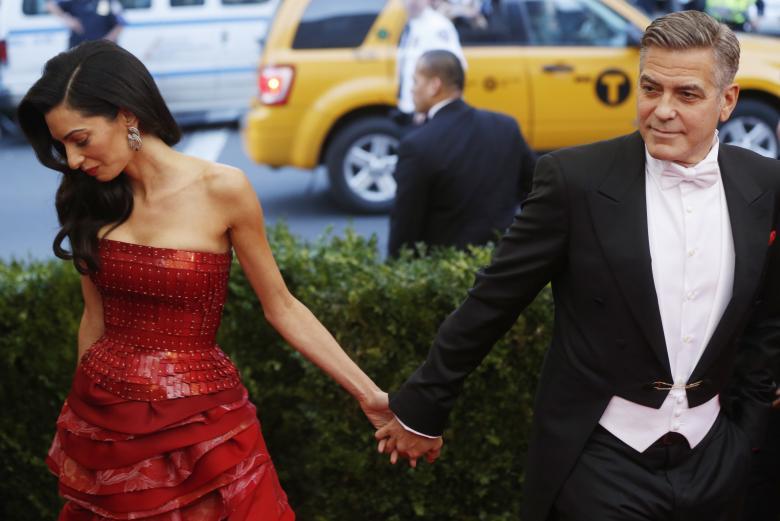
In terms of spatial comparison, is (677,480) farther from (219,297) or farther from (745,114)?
(745,114)

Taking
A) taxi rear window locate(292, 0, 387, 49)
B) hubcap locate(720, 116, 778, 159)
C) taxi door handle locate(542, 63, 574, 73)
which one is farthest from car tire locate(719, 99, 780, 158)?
taxi rear window locate(292, 0, 387, 49)

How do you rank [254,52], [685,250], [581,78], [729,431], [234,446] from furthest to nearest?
[254,52], [581,78], [234,446], [729,431], [685,250]

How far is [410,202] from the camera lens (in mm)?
5629

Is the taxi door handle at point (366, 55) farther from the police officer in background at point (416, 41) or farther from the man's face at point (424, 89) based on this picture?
the man's face at point (424, 89)

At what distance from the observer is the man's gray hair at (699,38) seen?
270 cm

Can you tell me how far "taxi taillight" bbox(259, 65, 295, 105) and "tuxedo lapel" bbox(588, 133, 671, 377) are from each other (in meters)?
7.92

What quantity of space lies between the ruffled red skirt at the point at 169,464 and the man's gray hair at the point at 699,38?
1493 millimetres

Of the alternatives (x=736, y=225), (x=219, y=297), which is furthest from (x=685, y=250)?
(x=219, y=297)

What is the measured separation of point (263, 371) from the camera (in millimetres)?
4457

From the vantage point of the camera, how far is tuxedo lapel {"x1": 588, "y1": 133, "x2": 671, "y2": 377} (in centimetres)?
275

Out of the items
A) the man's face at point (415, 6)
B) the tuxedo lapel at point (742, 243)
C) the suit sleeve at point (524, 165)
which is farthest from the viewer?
the man's face at point (415, 6)

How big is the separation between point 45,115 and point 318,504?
74.3 inches

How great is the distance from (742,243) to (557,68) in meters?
7.93

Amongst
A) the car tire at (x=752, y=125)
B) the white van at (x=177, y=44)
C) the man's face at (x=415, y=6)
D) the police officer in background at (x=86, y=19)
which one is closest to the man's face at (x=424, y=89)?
the man's face at (x=415, y=6)
